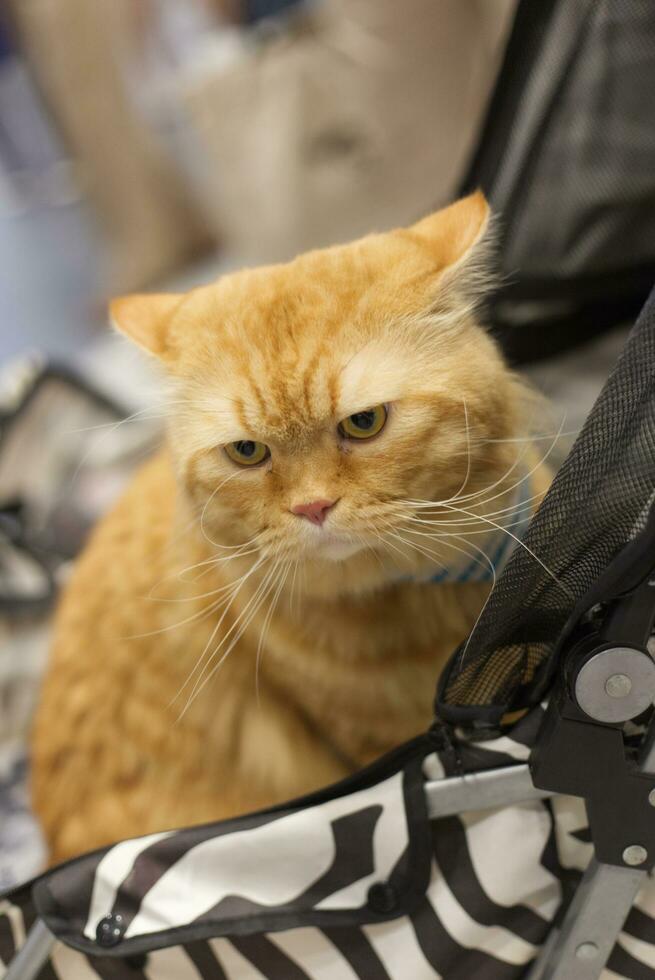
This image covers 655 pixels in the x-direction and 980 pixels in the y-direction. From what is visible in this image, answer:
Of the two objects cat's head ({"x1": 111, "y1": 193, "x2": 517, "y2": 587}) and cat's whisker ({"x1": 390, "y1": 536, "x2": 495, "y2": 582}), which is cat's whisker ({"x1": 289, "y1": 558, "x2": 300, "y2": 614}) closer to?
cat's head ({"x1": 111, "y1": 193, "x2": 517, "y2": 587})

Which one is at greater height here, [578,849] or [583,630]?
[583,630]

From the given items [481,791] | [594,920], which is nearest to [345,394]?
[481,791]

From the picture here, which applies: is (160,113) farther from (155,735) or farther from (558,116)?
(155,735)

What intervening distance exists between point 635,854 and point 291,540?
0.40m

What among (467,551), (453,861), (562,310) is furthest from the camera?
(562,310)

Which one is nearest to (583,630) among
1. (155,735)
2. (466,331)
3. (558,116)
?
(466,331)

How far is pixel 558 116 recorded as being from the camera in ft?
3.84

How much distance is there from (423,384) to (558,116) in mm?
679

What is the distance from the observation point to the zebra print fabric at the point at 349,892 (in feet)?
2.31

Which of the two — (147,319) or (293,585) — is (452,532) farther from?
(147,319)

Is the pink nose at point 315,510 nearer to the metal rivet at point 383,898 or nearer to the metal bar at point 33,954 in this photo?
the metal rivet at point 383,898

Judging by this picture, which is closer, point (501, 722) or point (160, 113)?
point (501, 722)

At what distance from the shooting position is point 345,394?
709 mm

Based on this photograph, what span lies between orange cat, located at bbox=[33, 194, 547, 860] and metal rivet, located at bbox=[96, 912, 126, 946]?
0.95 feet
